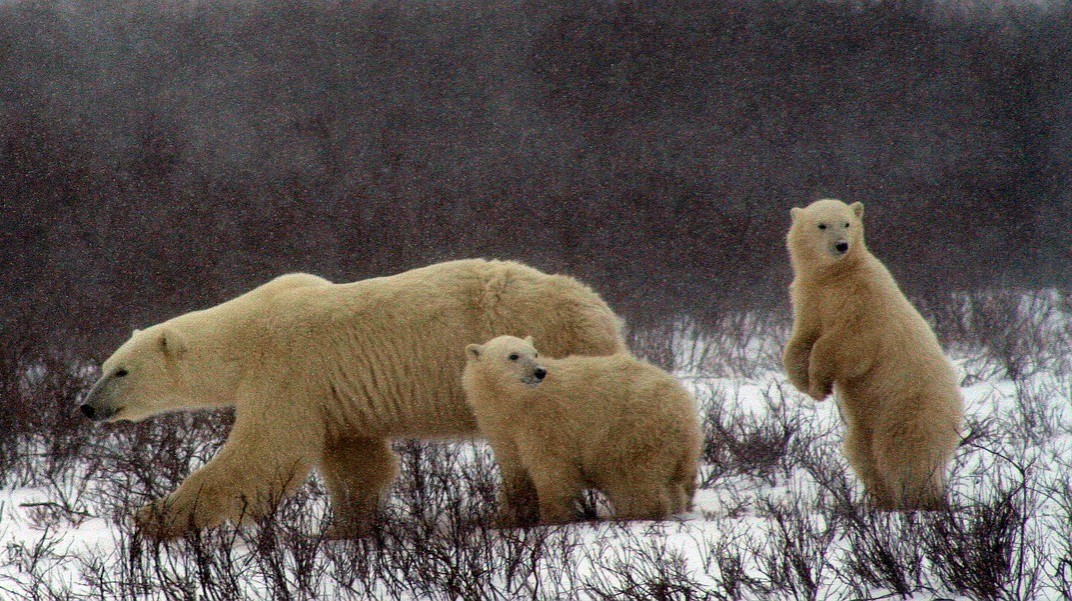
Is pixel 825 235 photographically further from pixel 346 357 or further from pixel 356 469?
pixel 356 469

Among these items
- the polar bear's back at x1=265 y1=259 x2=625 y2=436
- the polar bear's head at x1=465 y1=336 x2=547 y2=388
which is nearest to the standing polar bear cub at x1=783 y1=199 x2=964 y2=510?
the polar bear's back at x1=265 y1=259 x2=625 y2=436

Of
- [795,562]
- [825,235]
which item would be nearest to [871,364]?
[825,235]

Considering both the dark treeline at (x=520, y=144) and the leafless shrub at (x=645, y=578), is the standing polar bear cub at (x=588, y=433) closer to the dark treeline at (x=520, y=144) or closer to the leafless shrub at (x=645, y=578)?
the leafless shrub at (x=645, y=578)

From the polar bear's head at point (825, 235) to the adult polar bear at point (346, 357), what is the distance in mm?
842

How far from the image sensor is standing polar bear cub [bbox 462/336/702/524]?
138 inches

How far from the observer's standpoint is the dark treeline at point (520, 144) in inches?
408

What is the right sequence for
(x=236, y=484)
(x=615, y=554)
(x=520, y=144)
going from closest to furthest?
(x=615, y=554) < (x=236, y=484) < (x=520, y=144)

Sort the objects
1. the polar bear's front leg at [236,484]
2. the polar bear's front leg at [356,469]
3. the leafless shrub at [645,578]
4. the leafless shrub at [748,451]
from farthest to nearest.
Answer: the leafless shrub at [748,451]
the polar bear's front leg at [356,469]
the polar bear's front leg at [236,484]
the leafless shrub at [645,578]

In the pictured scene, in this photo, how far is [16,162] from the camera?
35.9ft

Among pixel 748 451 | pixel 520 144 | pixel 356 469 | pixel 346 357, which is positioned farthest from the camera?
pixel 520 144

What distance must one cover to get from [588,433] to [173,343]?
5.47ft

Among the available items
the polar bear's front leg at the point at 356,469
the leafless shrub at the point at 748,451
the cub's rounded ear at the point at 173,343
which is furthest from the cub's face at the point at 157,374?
the leafless shrub at the point at 748,451

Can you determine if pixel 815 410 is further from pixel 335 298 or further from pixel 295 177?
pixel 295 177

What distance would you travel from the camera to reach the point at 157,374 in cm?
396
